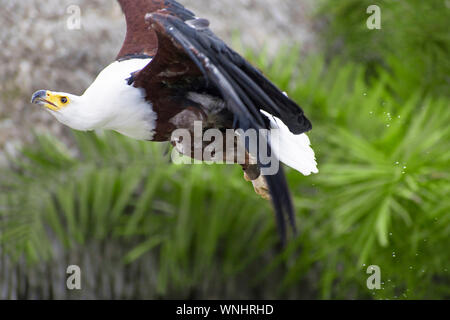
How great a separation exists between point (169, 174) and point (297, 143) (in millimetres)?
1049

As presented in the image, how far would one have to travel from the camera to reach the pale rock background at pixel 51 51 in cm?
132

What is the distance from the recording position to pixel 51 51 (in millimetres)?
1433

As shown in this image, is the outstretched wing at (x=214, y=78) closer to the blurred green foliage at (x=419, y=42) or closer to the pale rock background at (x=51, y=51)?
the pale rock background at (x=51, y=51)

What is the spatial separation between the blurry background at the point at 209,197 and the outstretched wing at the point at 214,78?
2.85 ft

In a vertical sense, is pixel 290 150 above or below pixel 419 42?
below

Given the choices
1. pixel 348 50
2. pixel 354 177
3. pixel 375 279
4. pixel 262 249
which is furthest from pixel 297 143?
pixel 348 50

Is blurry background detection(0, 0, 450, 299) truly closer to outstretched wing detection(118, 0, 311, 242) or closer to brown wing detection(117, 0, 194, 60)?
brown wing detection(117, 0, 194, 60)

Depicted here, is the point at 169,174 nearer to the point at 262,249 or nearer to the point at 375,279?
the point at 262,249

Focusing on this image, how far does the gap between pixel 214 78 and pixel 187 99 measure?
0.04 meters

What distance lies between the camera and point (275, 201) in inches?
14.3

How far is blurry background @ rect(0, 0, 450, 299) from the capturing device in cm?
135

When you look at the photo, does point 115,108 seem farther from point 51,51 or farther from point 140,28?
point 51,51

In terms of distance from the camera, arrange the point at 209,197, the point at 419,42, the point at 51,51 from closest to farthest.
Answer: the point at 51,51 < the point at 209,197 < the point at 419,42

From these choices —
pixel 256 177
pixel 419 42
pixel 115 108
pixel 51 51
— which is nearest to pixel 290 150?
pixel 256 177
